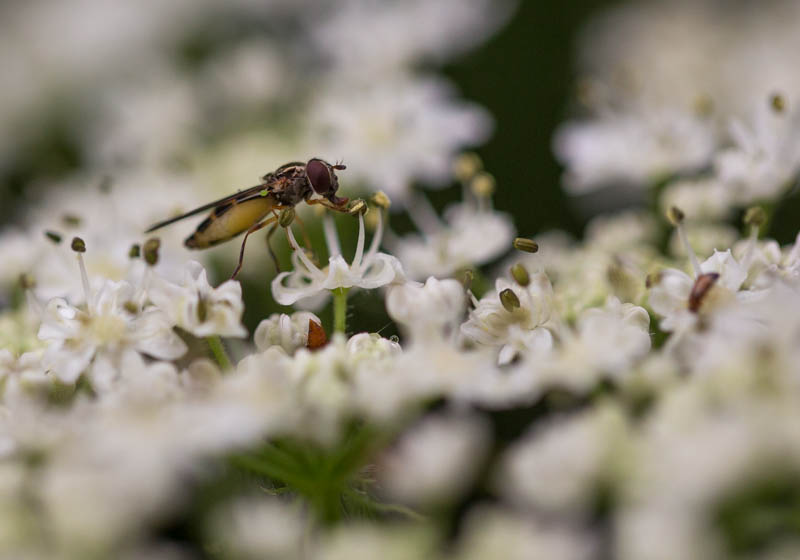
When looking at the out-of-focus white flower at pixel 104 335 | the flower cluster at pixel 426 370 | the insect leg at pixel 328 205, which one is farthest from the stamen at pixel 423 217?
the out-of-focus white flower at pixel 104 335

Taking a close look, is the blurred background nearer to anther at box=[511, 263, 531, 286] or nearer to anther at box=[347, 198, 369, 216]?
anther at box=[347, 198, 369, 216]

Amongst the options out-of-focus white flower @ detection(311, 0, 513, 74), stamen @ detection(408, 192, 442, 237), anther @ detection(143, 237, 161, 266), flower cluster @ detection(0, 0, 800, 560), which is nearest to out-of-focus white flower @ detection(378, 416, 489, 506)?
flower cluster @ detection(0, 0, 800, 560)

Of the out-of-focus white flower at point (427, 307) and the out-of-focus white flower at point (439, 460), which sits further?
the out-of-focus white flower at point (427, 307)

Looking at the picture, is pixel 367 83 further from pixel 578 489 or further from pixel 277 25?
pixel 578 489

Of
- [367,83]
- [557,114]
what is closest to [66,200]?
[367,83]

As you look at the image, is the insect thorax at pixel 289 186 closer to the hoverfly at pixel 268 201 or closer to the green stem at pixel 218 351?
the hoverfly at pixel 268 201

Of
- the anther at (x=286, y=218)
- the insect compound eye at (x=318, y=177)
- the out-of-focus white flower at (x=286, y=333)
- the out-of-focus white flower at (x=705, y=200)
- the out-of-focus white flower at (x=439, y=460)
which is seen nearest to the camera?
the out-of-focus white flower at (x=439, y=460)
